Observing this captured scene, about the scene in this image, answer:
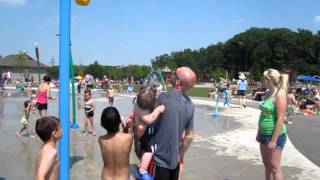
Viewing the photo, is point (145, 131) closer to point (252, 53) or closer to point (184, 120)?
point (184, 120)

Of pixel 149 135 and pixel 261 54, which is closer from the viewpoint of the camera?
pixel 149 135

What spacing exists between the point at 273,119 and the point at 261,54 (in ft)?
374

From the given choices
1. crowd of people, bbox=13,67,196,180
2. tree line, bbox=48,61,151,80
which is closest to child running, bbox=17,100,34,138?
crowd of people, bbox=13,67,196,180

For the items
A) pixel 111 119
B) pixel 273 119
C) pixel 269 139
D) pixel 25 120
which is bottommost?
pixel 25 120

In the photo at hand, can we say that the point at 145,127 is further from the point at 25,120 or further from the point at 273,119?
the point at 25,120

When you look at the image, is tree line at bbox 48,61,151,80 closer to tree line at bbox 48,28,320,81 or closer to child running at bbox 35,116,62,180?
tree line at bbox 48,28,320,81

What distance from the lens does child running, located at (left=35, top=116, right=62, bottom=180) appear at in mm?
3961

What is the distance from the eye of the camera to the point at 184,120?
4645 millimetres

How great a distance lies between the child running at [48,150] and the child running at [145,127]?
85 cm

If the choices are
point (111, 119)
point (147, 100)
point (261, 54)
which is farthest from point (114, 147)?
point (261, 54)

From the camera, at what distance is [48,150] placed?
4.02 meters

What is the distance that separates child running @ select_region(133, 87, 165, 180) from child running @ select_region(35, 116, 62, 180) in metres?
0.85

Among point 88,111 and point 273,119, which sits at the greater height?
point 273,119

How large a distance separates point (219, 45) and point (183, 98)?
14318 centimetres
